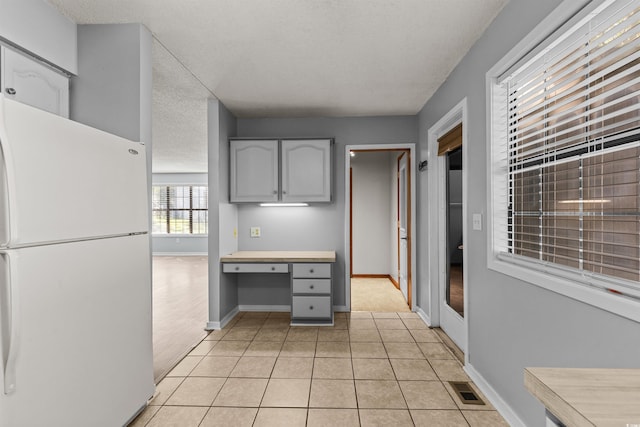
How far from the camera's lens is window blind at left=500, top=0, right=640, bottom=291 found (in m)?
1.22

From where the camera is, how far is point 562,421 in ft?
2.22

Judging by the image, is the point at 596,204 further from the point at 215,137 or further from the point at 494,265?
the point at 215,137

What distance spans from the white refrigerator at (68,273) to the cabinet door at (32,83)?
65 centimetres

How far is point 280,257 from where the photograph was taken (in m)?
3.74

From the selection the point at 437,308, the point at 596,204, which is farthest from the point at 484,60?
the point at 437,308

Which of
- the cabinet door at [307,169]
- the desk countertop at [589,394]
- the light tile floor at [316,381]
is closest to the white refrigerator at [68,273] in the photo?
the light tile floor at [316,381]

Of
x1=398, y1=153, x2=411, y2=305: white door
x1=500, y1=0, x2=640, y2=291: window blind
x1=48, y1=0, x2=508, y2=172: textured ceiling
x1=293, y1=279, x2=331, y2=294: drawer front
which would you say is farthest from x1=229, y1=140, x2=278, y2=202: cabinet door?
x1=500, y1=0, x2=640, y2=291: window blind

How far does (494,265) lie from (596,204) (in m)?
0.84

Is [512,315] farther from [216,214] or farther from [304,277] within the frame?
[216,214]

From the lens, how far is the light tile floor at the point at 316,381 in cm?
205

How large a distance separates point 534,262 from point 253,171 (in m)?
3.03

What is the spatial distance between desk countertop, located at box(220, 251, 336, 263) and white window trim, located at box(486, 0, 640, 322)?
1893 millimetres

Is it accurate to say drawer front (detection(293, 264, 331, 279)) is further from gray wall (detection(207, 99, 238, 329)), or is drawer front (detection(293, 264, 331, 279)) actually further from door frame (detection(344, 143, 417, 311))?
gray wall (detection(207, 99, 238, 329))

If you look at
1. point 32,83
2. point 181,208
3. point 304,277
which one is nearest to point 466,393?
point 304,277
